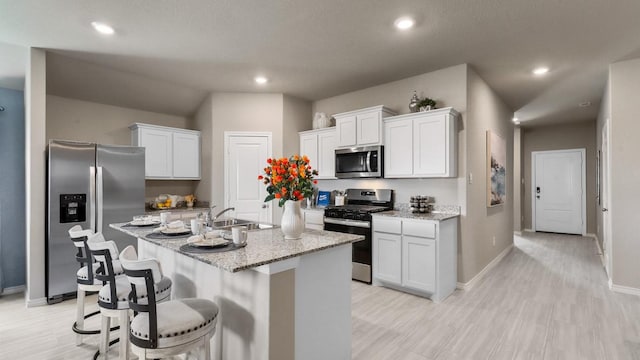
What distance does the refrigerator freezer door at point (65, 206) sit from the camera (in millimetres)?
3361

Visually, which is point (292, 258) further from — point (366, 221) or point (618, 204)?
point (618, 204)

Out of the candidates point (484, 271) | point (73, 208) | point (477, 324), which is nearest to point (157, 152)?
point (73, 208)

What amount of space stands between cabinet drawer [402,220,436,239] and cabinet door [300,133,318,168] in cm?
193

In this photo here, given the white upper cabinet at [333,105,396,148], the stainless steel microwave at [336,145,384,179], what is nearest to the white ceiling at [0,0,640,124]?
the white upper cabinet at [333,105,396,148]

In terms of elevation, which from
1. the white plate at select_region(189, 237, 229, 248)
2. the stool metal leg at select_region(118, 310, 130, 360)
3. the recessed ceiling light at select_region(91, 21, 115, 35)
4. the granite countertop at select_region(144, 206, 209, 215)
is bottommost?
the stool metal leg at select_region(118, 310, 130, 360)

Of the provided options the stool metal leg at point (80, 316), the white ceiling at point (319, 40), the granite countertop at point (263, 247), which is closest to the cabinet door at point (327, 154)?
the white ceiling at point (319, 40)

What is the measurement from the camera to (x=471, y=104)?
12.9ft

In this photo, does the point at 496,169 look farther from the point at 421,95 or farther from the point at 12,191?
the point at 12,191

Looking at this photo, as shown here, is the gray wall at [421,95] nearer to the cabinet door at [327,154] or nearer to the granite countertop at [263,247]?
the cabinet door at [327,154]

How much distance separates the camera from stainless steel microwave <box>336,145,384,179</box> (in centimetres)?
420

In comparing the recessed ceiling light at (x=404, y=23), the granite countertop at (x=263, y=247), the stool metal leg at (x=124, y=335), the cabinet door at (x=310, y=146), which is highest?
the recessed ceiling light at (x=404, y=23)

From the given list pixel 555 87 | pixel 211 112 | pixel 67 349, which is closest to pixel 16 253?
pixel 67 349

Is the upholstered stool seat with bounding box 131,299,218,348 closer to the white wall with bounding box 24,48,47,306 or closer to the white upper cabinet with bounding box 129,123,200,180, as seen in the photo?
the white wall with bounding box 24,48,47,306

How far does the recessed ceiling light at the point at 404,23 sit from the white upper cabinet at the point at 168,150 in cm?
358
